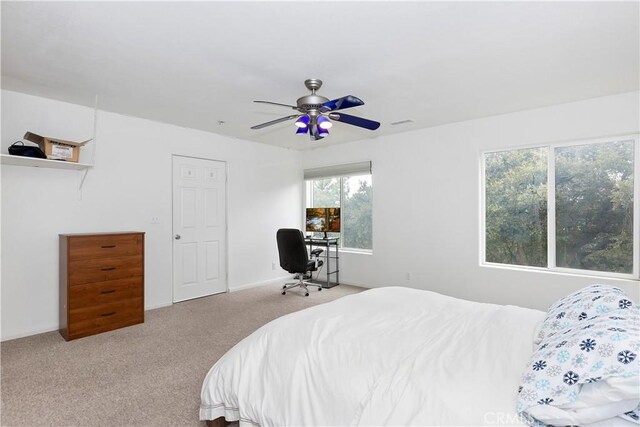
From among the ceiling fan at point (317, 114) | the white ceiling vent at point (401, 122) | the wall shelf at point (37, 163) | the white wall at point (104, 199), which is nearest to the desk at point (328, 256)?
the white wall at point (104, 199)

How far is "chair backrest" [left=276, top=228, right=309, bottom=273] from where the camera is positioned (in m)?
4.92

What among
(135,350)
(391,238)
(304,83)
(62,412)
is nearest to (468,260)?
(391,238)

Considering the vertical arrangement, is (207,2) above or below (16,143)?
above

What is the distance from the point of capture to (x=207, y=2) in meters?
1.93

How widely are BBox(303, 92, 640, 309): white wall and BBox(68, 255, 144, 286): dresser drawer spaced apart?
10.6 feet

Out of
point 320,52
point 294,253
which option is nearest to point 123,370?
point 294,253

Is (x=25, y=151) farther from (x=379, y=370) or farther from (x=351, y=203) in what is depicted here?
(x=351, y=203)

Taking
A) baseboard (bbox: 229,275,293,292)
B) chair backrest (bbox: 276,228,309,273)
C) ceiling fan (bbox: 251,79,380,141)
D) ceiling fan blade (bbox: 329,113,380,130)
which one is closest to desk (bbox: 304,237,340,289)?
chair backrest (bbox: 276,228,309,273)

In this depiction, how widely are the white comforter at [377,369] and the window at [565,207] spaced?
93.1 inches

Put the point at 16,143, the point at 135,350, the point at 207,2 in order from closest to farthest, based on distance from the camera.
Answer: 1. the point at 207,2
2. the point at 135,350
3. the point at 16,143

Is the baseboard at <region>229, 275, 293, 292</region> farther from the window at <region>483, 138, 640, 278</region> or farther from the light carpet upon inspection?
the window at <region>483, 138, 640, 278</region>

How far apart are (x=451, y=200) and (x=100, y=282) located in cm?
434

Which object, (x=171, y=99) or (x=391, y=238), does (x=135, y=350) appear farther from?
(x=391, y=238)

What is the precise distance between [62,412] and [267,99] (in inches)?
119
